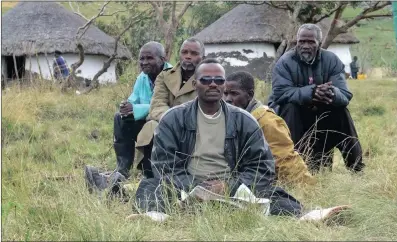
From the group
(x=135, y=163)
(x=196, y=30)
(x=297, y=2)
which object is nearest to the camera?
(x=135, y=163)

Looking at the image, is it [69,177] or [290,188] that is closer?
[290,188]

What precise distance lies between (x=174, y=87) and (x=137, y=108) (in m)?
0.42

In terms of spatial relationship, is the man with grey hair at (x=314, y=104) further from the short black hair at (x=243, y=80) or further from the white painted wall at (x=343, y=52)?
the white painted wall at (x=343, y=52)

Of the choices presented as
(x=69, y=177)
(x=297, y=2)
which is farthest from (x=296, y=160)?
(x=297, y=2)


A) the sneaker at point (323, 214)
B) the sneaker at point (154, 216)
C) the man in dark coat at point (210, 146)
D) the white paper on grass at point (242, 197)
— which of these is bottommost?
the sneaker at point (323, 214)

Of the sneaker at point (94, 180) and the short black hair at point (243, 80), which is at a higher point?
the short black hair at point (243, 80)

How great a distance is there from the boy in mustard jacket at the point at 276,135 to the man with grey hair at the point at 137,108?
2.75 feet

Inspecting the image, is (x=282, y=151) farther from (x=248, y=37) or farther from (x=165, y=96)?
(x=248, y=37)

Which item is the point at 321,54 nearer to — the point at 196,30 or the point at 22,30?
the point at 22,30

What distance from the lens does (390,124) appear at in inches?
332

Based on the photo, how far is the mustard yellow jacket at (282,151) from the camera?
4.64 m

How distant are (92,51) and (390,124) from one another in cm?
1543

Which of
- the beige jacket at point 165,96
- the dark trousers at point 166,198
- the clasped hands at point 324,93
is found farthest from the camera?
the clasped hands at point 324,93

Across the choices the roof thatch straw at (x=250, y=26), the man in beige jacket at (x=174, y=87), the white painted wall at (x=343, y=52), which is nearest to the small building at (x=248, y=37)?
the roof thatch straw at (x=250, y=26)
